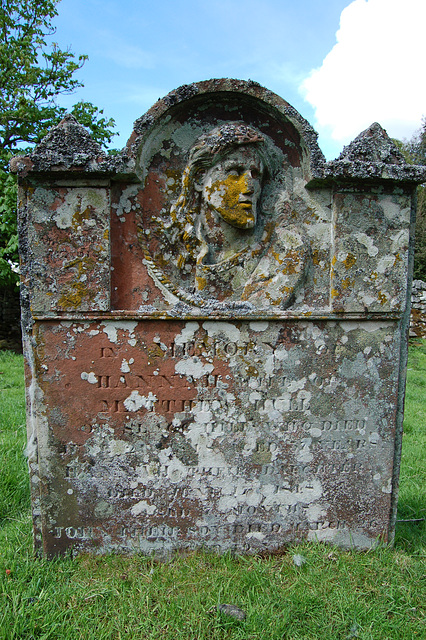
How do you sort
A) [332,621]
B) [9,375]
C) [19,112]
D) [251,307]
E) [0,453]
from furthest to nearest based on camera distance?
[19,112], [9,375], [0,453], [251,307], [332,621]

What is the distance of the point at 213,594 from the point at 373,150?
2935 mm

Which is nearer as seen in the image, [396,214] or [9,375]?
[396,214]

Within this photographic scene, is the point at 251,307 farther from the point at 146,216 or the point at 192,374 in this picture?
the point at 146,216

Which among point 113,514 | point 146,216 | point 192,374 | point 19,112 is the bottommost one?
point 113,514

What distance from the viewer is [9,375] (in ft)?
25.1

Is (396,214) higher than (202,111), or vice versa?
(202,111)

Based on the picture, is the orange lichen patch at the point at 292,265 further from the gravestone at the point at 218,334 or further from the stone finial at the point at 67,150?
the stone finial at the point at 67,150

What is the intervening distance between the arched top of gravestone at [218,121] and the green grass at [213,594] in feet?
8.37

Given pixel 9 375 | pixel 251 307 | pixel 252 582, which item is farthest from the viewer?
pixel 9 375

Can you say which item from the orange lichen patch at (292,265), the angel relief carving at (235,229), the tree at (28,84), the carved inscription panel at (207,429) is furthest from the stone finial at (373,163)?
the tree at (28,84)

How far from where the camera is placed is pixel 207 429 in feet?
9.91

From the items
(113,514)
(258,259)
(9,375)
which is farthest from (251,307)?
(9,375)

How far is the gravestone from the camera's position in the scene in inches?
115

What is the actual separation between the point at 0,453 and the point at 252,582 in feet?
9.26
